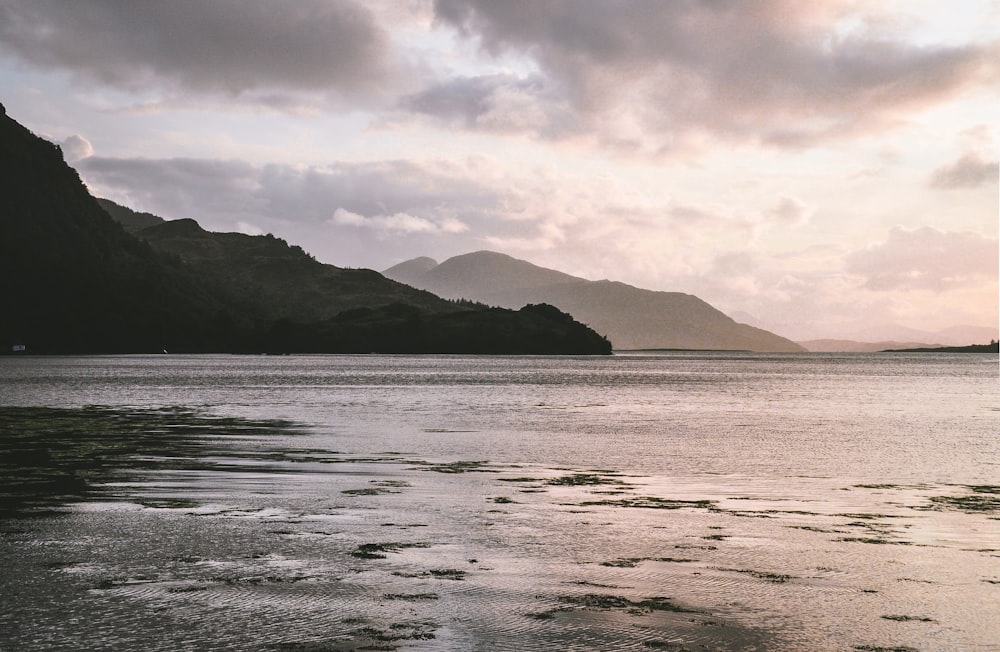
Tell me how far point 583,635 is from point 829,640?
322cm

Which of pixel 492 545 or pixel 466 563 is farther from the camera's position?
pixel 492 545

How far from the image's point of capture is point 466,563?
A: 50.7 feet

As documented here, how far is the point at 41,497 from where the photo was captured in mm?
22344

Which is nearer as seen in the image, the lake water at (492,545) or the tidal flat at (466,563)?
the tidal flat at (466,563)

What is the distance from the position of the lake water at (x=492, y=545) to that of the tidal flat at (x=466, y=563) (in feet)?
0.20

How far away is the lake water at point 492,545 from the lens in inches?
455

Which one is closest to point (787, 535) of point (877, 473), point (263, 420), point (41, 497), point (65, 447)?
point (877, 473)

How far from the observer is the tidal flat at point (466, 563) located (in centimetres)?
1143

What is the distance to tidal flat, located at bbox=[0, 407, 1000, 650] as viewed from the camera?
11.4 m

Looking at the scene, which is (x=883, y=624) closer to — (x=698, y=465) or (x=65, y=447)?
(x=698, y=465)

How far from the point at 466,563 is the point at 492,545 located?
174 centimetres

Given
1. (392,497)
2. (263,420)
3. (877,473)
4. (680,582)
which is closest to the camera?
(680,582)

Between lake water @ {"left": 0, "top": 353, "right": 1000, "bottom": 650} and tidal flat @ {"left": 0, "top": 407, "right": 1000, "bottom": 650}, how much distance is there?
2.4 inches

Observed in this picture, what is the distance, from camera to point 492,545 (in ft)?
56.2
